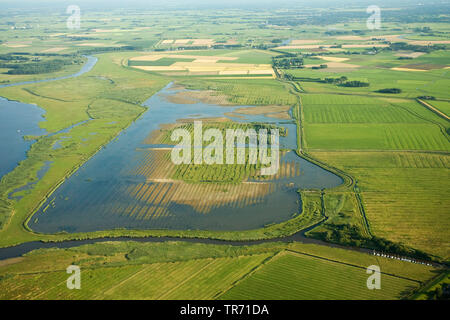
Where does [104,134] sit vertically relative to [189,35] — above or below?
below

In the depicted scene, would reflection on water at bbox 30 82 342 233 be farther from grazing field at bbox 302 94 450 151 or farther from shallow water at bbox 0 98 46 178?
shallow water at bbox 0 98 46 178

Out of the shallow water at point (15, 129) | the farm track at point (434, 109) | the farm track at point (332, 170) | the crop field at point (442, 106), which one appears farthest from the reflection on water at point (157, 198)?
the crop field at point (442, 106)

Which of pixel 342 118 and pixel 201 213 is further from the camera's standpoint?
pixel 342 118

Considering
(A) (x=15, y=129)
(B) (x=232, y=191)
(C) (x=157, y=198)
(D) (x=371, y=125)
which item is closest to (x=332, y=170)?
(B) (x=232, y=191)

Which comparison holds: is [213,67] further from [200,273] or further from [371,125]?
[200,273]

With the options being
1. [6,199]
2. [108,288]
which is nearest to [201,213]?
[108,288]

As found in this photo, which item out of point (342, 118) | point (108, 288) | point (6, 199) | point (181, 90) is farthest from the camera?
point (181, 90)

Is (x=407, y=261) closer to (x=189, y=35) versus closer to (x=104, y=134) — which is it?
(x=104, y=134)
